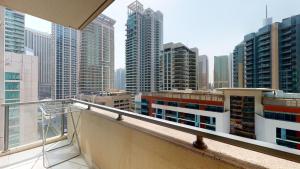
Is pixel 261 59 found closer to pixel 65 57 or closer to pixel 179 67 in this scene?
pixel 179 67

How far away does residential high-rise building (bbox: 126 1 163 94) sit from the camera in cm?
932

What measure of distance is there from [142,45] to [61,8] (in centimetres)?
872

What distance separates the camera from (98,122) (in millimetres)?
1701

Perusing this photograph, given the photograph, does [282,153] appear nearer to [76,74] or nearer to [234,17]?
[234,17]

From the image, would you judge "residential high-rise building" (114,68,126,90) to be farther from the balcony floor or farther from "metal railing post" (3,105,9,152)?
the balcony floor

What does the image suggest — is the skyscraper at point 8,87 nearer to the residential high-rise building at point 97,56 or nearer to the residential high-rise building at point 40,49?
the residential high-rise building at point 40,49

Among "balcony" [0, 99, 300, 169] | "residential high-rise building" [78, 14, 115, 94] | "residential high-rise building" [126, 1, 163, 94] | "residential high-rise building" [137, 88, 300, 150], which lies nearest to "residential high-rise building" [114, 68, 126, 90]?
"residential high-rise building" [126, 1, 163, 94]

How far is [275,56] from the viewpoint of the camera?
337 cm

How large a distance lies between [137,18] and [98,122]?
29.6ft

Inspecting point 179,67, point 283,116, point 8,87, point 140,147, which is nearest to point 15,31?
point 8,87

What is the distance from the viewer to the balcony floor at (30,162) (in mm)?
1831

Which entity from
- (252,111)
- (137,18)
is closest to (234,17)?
(252,111)

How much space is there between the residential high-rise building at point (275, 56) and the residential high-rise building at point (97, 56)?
7.02 metres

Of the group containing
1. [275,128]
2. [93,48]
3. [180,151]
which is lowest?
[275,128]
